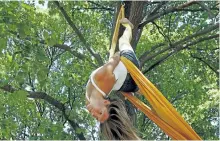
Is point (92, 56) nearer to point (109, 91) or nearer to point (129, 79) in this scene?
point (129, 79)

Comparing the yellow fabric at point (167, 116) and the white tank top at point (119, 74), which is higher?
the white tank top at point (119, 74)

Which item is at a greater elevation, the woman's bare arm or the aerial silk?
the woman's bare arm

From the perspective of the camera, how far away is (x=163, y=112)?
3.35 meters

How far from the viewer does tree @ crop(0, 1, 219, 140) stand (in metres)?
6.10

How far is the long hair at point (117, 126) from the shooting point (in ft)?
9.95

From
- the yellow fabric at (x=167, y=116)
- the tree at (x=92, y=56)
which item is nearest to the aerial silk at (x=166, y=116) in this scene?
the yellow fabric at (x=167, y=116)

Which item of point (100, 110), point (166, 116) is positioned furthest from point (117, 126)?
point (166, 116)

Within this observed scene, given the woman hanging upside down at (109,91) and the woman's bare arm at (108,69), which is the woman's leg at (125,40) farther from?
the woman's bare arm at (108,69)

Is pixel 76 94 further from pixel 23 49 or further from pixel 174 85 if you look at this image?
pixel 23 49

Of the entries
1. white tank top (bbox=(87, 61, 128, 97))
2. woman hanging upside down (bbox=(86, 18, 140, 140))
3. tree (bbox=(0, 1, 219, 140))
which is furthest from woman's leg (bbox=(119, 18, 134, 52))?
tree (bbox=(0, 1, 219, 140))

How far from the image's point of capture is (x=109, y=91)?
3533 millimetres

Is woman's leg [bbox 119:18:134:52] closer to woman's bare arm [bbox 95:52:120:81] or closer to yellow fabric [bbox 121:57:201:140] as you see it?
woman's bare arm [bbox 95:52:120:81]

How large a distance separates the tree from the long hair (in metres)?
1.97

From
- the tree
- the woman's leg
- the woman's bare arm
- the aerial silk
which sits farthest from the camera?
the tree
